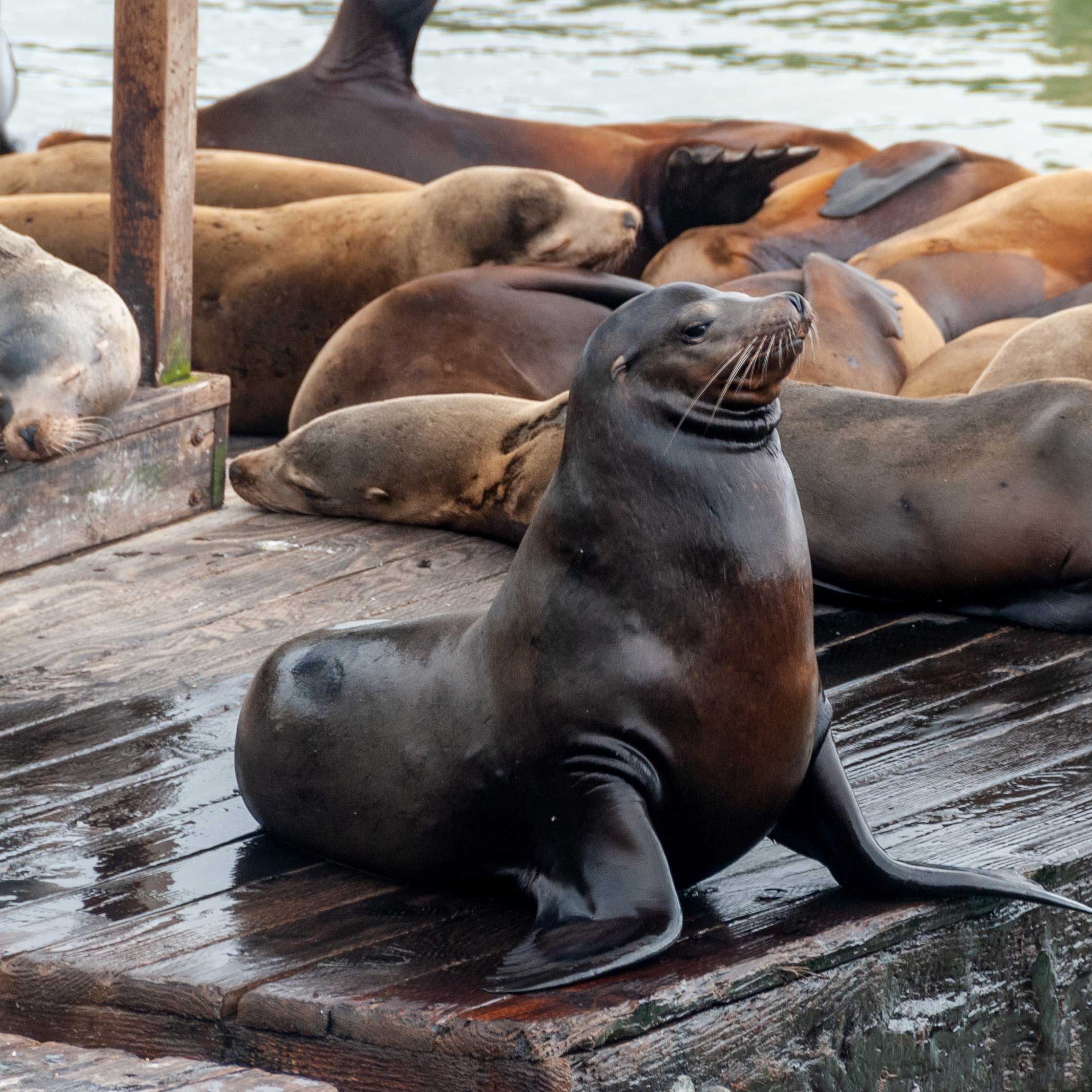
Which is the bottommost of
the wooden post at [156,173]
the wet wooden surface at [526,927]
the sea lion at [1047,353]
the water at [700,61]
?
the water at [700,61]

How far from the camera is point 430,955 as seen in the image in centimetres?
239

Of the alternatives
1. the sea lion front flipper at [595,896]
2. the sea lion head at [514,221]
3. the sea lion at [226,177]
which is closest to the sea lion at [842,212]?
the sea lion head at [514,221]

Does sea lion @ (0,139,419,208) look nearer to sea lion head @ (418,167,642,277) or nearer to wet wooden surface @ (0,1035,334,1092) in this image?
sea lion head @ (418,167,642,277)

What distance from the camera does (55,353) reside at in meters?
4.30

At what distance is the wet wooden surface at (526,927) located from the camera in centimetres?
221

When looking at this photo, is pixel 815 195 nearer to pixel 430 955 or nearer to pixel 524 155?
pixel 524 155

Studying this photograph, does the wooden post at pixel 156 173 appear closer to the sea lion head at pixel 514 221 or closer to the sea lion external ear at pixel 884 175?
the sea lion head at pixel 514 221

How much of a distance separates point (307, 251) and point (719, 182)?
1.81m

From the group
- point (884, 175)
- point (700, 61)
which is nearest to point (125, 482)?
point (884, 175)

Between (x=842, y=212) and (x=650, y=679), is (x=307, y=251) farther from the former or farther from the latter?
(x=650, y=679)

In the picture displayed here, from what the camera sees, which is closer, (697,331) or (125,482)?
(697,331)

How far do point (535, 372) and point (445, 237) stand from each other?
97cm

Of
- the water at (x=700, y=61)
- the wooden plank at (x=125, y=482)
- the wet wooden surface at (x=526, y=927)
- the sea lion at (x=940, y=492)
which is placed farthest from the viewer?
the water at (x=700, y=61)

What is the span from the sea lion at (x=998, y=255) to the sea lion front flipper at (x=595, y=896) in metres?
4.26
